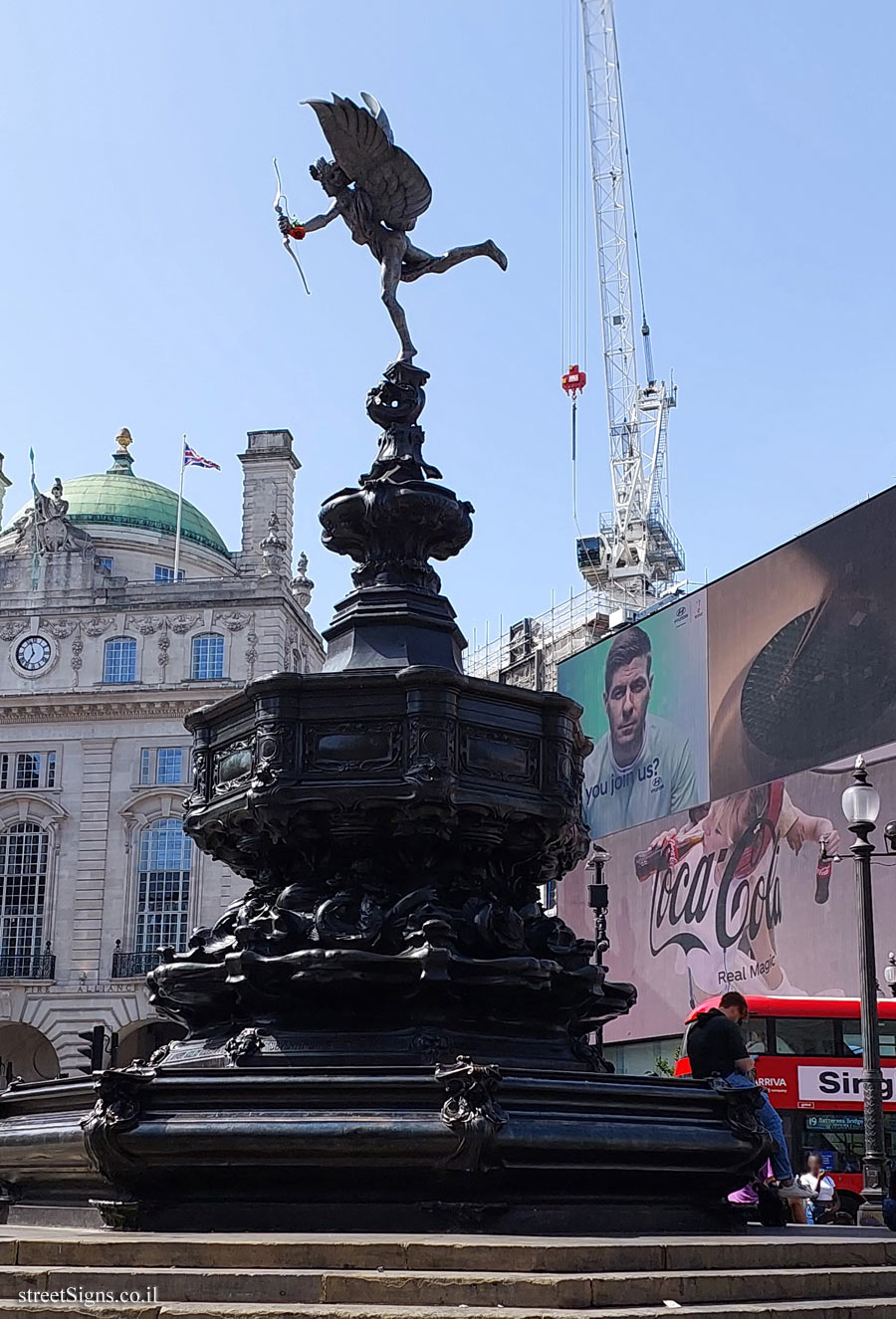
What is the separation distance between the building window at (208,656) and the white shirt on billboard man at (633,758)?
13.8 metres

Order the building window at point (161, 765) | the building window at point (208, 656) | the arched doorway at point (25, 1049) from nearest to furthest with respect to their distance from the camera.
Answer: the building window at point (161, 765) < the arched doorway at point (25, 1049) < the building window at point (208, 656)

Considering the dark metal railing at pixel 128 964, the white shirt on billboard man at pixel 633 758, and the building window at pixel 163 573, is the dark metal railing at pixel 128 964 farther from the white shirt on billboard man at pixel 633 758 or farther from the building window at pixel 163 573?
the building window at pixel 163 573

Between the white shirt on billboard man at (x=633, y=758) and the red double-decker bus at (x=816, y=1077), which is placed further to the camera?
the white shirt on billboard man at (x=633, y=758)

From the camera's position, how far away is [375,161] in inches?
416

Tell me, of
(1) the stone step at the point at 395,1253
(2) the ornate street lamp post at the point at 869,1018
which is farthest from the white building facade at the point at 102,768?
(1) the stone step at the point at 395,1253

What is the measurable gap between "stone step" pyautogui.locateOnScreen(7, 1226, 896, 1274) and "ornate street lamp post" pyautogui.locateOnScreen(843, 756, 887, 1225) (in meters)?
9.64

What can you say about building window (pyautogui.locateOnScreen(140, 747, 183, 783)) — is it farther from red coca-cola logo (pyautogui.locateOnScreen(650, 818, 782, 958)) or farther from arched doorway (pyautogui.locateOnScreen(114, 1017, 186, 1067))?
red coca-cola logo (pyautogui.locateOnScreen(650, 818, 782, 958))

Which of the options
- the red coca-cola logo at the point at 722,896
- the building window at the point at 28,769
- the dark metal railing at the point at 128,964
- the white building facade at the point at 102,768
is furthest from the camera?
the building window at the point at 28,769

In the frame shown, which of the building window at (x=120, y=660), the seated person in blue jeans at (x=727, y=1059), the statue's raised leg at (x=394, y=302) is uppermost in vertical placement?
the building window at (x=120, y=660)

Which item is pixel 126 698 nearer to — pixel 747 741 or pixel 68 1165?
pixel 747 741

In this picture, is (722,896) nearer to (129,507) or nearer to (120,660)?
(120,660)

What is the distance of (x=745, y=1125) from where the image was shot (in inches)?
310

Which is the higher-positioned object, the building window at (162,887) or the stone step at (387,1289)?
the building window at (162,887)

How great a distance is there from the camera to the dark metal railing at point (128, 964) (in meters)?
52.4
